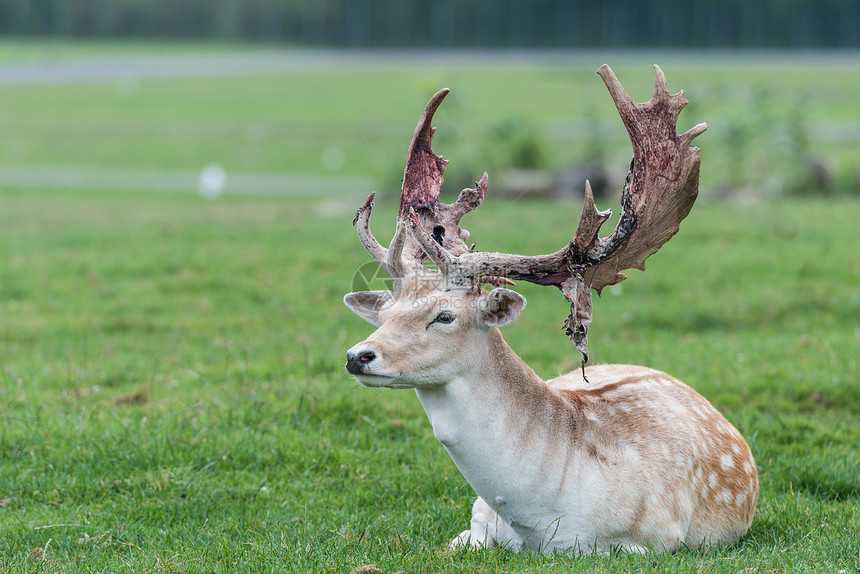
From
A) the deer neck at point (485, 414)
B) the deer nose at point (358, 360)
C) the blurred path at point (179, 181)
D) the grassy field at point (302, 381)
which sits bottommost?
the blurred path at point (179, 181)

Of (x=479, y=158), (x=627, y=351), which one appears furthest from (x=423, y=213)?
(x=479, y=158)

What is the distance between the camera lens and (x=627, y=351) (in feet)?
28.0

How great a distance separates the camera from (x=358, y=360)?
4309mm

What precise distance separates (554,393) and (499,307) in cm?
63

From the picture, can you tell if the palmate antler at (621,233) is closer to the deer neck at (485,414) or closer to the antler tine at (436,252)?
the antler tine at (436,252)

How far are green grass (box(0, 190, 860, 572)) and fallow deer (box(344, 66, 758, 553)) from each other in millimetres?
226

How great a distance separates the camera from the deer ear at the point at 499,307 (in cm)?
457

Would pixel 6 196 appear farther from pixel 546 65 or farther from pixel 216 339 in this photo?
pixel 546 65

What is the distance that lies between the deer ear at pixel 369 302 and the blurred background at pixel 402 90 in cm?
872

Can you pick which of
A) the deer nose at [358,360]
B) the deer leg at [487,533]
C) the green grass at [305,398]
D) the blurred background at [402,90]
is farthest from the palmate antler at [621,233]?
the blurred background at [402,90]

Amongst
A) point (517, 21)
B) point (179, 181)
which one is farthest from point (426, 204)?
point (517, 21)

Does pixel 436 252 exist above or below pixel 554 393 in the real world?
above

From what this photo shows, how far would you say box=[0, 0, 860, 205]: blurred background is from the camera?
18.2m

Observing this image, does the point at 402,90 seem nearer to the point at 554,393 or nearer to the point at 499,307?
the point at 554,393
